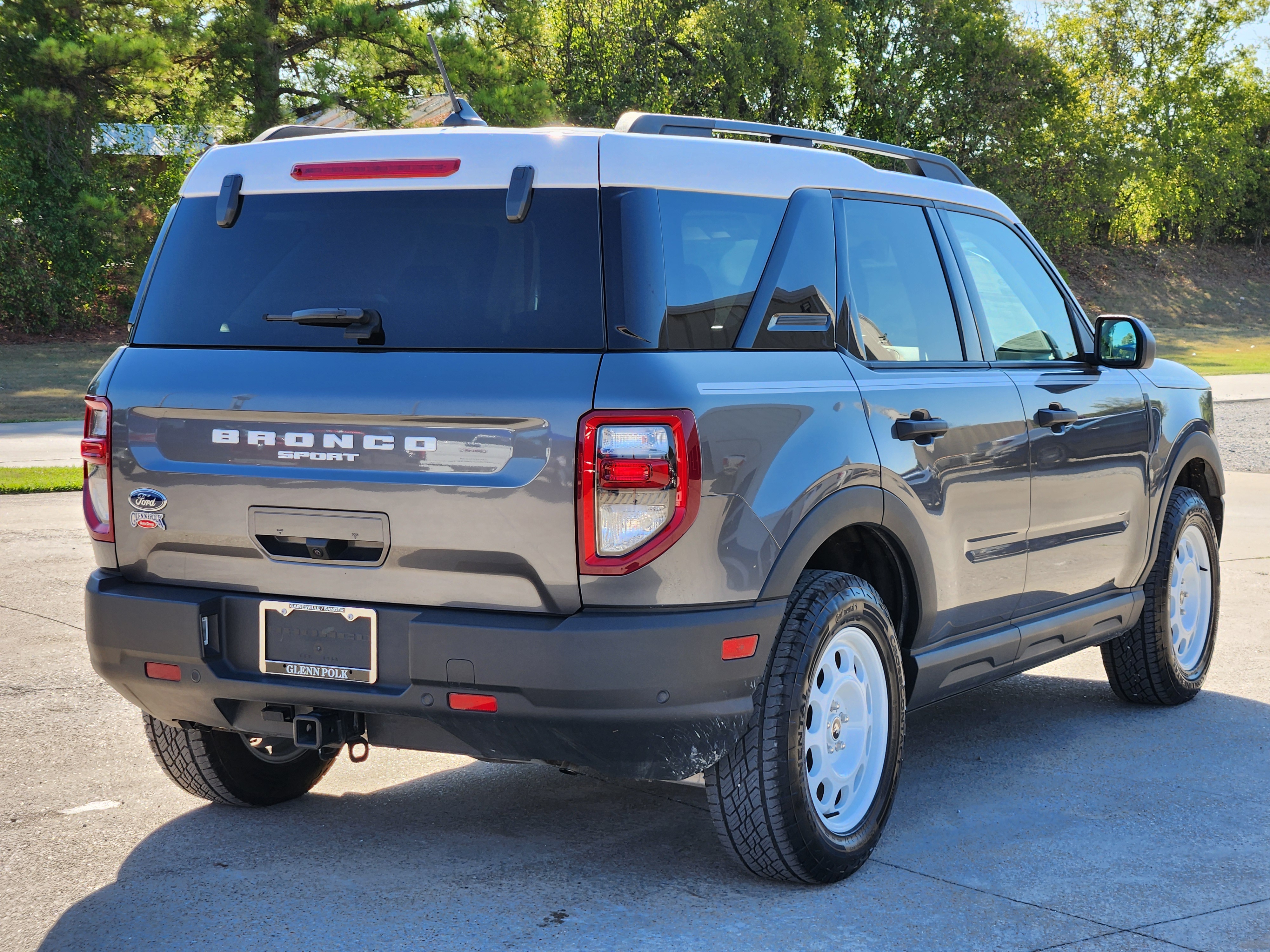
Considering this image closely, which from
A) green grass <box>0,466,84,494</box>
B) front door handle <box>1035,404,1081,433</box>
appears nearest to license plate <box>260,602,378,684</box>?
front door handle <box>1035,404,1081,433</box>

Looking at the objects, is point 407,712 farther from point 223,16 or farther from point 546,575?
point 223,16

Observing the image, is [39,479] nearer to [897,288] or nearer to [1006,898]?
[897,288]

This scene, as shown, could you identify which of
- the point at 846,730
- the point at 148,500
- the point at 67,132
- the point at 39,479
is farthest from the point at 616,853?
the point at 67,132

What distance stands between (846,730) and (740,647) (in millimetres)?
688

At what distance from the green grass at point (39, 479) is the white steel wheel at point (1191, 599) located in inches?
380

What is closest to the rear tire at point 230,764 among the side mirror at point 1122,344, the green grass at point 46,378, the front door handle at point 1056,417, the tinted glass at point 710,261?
the tinted glass at point 710,261

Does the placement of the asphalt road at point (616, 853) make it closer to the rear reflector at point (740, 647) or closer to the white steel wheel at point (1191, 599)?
the white steel wheel at point (1191, 599)

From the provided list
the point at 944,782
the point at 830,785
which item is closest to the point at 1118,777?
the point at 944,782

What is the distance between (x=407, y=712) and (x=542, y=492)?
0.67 metres

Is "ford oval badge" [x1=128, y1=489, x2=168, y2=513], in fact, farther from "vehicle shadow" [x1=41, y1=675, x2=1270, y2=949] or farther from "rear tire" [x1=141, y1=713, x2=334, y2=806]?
"vehicle shadow" [x1=41, y1=675, x2=1270, y2=949]

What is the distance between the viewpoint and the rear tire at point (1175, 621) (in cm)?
582

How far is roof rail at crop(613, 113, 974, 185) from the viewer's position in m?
3.98

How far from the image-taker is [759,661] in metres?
3.58

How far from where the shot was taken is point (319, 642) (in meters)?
3.62
